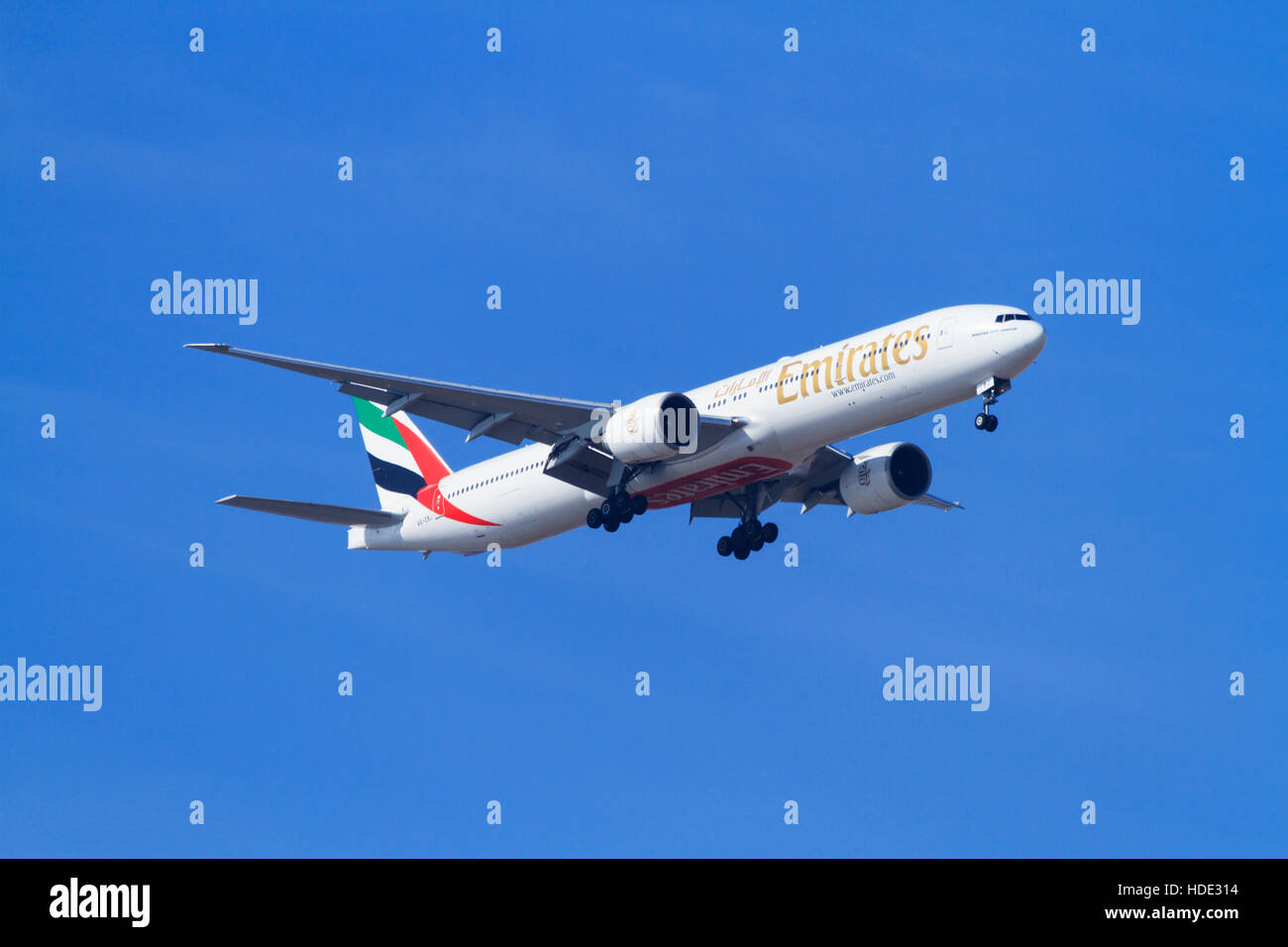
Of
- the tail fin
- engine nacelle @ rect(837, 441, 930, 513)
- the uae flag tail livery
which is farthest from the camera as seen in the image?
the tail fin

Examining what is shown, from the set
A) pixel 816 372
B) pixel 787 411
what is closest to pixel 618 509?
pixel 787 411

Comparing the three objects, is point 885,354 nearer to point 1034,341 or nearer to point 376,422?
point 1034,341

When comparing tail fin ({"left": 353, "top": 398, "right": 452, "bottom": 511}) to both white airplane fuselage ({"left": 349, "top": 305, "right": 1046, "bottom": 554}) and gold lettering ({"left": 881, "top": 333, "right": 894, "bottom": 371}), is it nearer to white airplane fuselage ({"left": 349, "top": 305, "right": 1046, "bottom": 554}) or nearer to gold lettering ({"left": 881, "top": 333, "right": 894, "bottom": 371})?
white airplane fuselage ({"left": 349, "top": 305, "right": 1046, "bottom": 554})

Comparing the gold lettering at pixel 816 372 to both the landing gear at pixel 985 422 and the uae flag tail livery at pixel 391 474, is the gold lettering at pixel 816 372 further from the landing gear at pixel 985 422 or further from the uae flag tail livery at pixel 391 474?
the uae flag tail livery at pixel 391 474

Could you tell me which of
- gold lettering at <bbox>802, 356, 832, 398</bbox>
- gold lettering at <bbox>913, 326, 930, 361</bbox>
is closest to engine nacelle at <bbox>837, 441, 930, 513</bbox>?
gold lettering at <bbox>802, 356, 832, 398</bbox>

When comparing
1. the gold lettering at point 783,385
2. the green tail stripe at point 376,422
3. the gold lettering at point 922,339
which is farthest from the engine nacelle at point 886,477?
the green tail stripe at point 376,422

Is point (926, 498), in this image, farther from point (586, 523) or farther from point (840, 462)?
point (586, 523)
